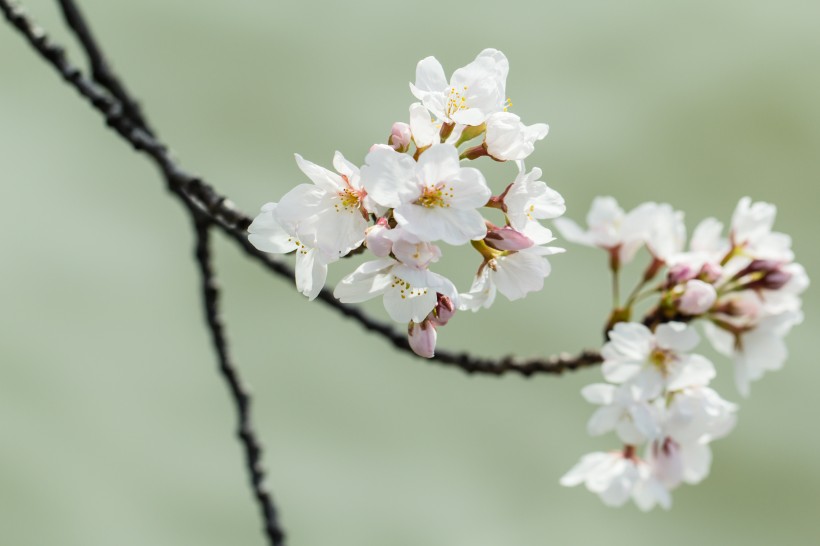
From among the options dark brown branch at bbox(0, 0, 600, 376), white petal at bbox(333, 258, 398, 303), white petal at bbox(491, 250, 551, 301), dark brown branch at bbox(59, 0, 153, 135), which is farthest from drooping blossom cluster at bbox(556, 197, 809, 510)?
dark brown branch at bbox(59, 0, 153, 135)

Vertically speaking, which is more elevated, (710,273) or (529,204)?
(710,273)

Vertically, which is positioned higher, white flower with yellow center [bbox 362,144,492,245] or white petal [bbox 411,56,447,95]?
white petal [bbox 411,56,447,95]

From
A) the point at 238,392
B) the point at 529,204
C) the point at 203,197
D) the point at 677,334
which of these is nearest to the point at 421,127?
the point at 529,204

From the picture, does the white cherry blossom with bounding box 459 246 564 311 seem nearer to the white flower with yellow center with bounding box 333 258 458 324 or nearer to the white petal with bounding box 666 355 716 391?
the white flower with yellow center with bounding box 333 258 458 324

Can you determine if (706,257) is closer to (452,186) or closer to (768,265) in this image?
(768,265)

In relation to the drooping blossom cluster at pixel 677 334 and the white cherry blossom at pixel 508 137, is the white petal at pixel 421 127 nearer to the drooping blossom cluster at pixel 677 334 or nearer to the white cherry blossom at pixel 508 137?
the white cherry blossom at pixel 508 137

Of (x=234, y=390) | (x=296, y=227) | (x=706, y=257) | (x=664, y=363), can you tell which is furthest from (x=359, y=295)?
(x=234, y=390)

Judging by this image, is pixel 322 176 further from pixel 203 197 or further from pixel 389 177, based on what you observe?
pixel 203 197

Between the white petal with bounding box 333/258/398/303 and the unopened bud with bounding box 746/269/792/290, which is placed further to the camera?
the unopened bud with bounding box 746/269/792/290
